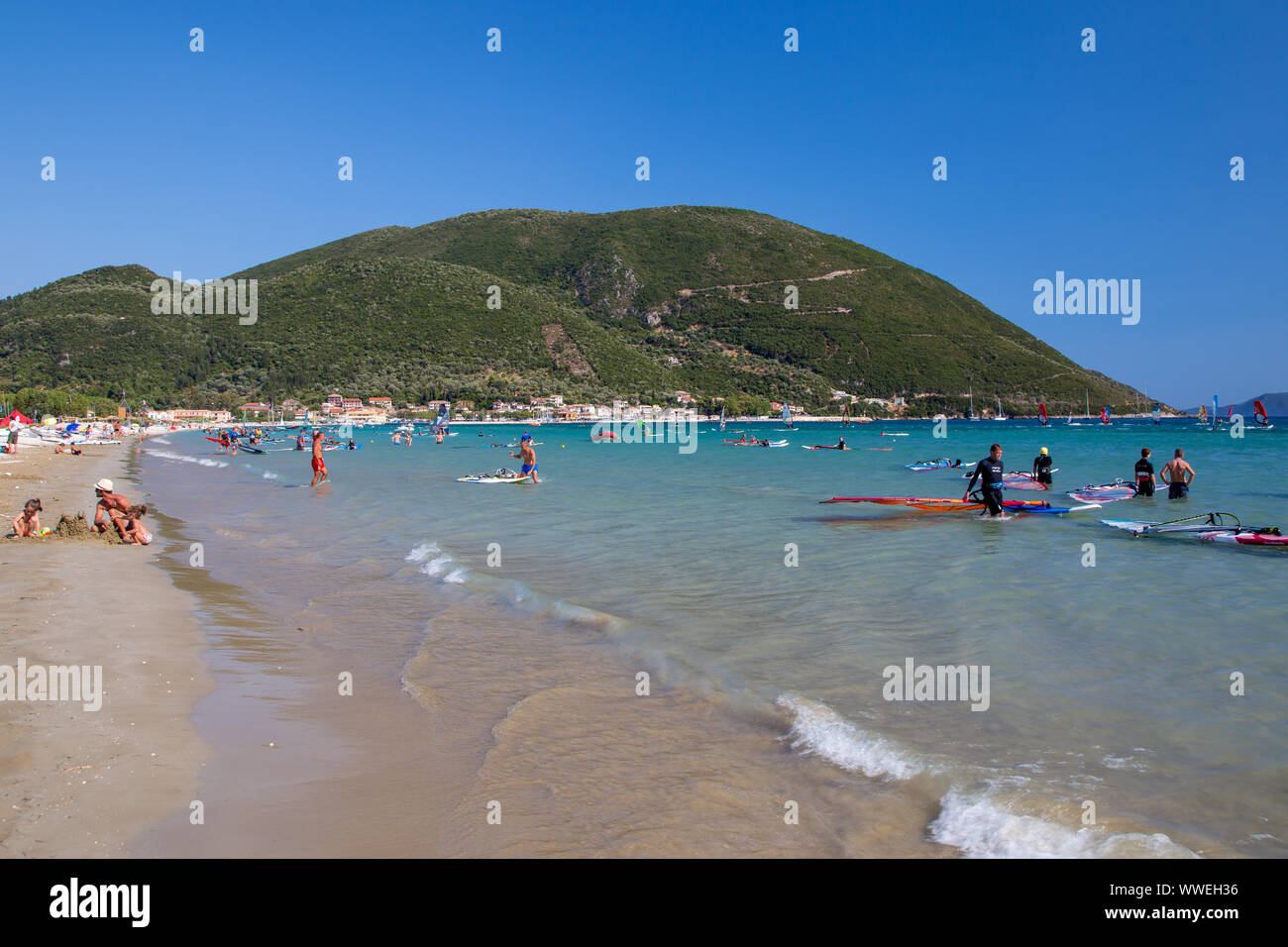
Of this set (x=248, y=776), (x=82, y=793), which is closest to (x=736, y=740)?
(x=248, y=776)

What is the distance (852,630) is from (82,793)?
705 cm

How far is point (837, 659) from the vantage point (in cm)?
793

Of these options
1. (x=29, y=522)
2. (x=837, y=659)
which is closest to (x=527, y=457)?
(x=29, y=522)

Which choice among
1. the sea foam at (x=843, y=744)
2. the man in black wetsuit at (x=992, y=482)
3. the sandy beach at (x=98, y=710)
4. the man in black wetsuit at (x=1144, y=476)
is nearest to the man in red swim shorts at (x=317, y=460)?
the sandy beach at (x=98, y=710)

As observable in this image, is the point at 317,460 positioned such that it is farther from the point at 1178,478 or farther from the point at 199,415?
the point at 199,415

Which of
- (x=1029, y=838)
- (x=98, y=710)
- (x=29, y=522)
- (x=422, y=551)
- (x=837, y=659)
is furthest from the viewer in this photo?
(x=422, y=551)

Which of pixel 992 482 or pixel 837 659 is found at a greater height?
pixel 992 482

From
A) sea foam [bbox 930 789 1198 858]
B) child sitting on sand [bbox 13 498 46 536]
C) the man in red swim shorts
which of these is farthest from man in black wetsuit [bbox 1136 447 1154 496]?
the man in red swim shorts

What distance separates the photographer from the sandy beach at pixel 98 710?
4359mm

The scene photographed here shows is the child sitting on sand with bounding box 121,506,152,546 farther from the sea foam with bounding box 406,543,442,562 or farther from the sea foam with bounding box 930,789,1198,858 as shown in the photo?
the sea foam with bounding box 930,789,1198,858

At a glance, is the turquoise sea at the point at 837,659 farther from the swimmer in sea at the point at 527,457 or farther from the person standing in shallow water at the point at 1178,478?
the swimmer in sea at the point at 527,457

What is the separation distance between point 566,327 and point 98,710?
142 meters

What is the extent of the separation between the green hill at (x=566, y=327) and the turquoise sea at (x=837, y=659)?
117773 millimetres
